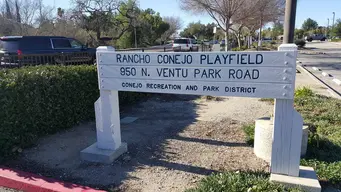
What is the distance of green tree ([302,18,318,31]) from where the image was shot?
350 ft

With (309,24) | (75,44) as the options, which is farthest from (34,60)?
(309,24)

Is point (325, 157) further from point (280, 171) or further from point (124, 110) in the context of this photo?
point (124, 110)

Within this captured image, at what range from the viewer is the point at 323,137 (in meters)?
4.55

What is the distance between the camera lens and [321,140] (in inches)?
168

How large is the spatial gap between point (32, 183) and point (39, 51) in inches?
364

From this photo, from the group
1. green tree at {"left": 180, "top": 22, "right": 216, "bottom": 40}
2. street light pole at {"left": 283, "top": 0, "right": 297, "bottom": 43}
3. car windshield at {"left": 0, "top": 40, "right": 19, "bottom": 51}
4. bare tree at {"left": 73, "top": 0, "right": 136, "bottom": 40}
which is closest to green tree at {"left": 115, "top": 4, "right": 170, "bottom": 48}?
bare tree at {"left": 73, "top": 0, "right": 136, "bottom": 40}

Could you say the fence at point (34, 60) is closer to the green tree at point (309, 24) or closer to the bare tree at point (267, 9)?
the bare tree at point (267, 9)

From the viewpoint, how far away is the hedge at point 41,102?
4.26 m

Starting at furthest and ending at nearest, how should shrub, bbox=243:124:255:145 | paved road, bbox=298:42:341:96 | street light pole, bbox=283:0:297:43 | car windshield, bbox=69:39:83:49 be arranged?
car windshield, bbox=69:39:83:49 < paved road, bbox=298:42:341:96 < shrub, bbox=243:124:255:145 < street light pole, bbox=283:0:297:43

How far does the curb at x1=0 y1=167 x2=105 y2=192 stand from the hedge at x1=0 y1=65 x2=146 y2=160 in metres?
0.72

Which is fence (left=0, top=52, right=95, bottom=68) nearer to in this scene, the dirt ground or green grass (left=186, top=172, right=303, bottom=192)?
the dirt ground

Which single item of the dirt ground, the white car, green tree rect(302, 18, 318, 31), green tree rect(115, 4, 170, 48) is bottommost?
the dirt ground

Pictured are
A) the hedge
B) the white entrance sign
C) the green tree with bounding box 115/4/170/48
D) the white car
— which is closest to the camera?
the white entrance sign

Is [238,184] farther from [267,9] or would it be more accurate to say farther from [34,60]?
[267,9]
